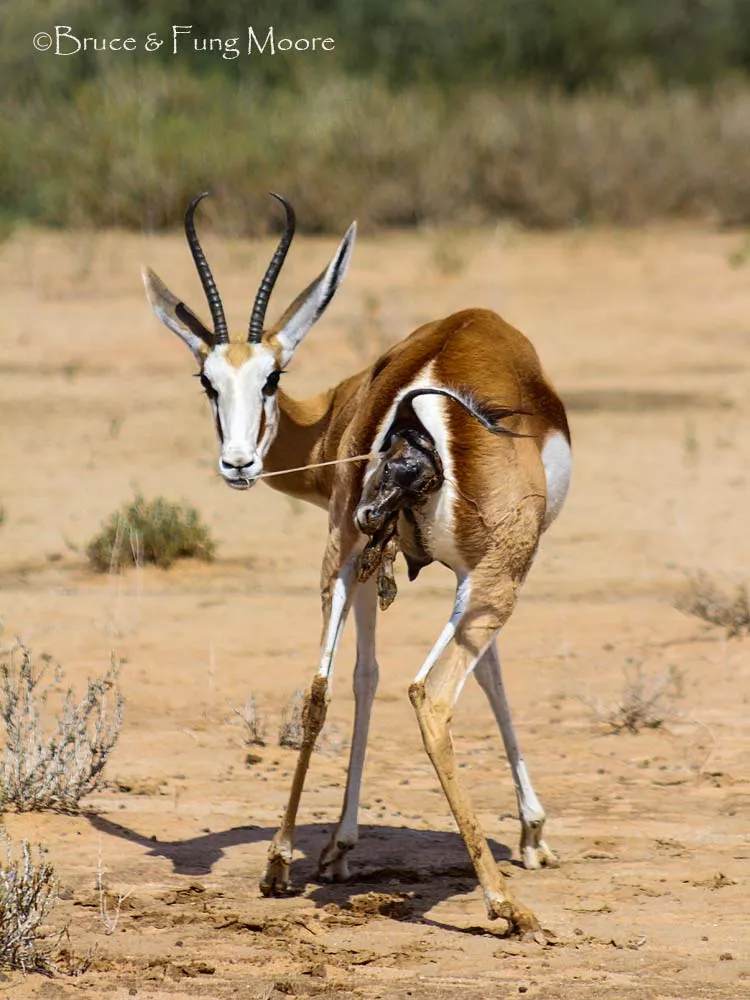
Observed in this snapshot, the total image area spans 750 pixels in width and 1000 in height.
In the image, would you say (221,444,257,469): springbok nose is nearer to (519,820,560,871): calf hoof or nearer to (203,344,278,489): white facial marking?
(203,344,278,489): white facial marking

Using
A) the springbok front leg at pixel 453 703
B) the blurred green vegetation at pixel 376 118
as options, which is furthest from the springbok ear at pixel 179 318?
the blurred green vegetation at pixel 376 118

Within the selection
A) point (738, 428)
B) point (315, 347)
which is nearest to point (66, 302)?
point (315, 347)

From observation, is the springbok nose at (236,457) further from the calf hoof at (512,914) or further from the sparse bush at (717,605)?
the sparse bush at (717,605)

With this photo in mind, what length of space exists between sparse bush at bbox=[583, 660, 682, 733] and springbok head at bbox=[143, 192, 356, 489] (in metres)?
2.44

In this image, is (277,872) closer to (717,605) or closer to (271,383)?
(271,383)

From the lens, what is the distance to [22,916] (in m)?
5.36

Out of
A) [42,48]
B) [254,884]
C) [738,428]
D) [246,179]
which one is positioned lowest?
[254,884]

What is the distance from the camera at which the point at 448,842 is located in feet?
22.8

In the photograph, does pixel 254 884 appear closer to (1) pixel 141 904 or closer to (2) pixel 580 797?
(1) pixel 141 904

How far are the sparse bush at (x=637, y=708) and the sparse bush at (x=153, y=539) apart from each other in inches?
136

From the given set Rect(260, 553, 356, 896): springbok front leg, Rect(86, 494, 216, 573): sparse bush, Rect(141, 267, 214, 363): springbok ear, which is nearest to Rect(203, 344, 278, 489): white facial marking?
Rect(141, 267, 214, 363): springbok ear

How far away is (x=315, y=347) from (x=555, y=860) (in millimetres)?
10956

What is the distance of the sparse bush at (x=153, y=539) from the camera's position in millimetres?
11016

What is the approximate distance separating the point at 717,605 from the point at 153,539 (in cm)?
349
